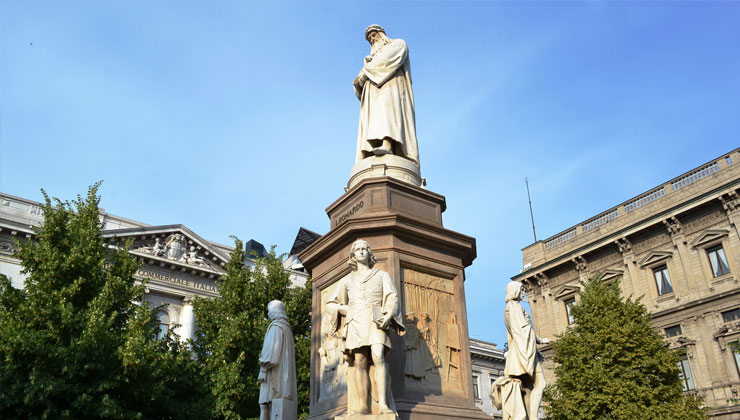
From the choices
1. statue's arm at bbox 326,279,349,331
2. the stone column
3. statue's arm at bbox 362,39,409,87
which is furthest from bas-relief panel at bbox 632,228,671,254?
statue's arm at bbox 326,279,349,331

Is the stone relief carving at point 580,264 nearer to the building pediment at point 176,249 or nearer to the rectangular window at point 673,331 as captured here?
the rectangular window at point 673,331

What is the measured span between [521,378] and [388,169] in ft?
13.4

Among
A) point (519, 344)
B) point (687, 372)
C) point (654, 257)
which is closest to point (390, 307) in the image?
point (519, 344)

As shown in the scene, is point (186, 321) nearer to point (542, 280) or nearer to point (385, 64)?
point (542, 280)

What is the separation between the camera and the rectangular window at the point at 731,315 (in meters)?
26.6

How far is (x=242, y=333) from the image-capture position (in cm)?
2112

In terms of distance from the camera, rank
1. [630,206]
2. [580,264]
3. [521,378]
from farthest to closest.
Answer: [580,264], [630,206], [521,378]

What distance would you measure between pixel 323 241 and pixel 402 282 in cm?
168

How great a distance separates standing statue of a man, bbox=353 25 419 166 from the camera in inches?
404

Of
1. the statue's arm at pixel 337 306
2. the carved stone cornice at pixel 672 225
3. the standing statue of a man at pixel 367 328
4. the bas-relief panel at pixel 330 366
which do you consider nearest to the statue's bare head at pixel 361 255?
the standing statue of a man at pixel 367 328

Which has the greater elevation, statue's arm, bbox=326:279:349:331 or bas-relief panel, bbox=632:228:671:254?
bas-relief panel, bbox=632:228:671:254

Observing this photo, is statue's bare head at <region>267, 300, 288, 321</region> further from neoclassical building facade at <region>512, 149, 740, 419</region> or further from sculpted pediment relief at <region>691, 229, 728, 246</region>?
sculpted pediment relief at <region>691, 229, 728, 246</region>

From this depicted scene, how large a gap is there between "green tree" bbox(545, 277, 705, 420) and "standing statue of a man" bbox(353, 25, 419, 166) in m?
16.3

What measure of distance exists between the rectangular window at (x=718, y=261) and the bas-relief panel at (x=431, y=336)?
2459cm
